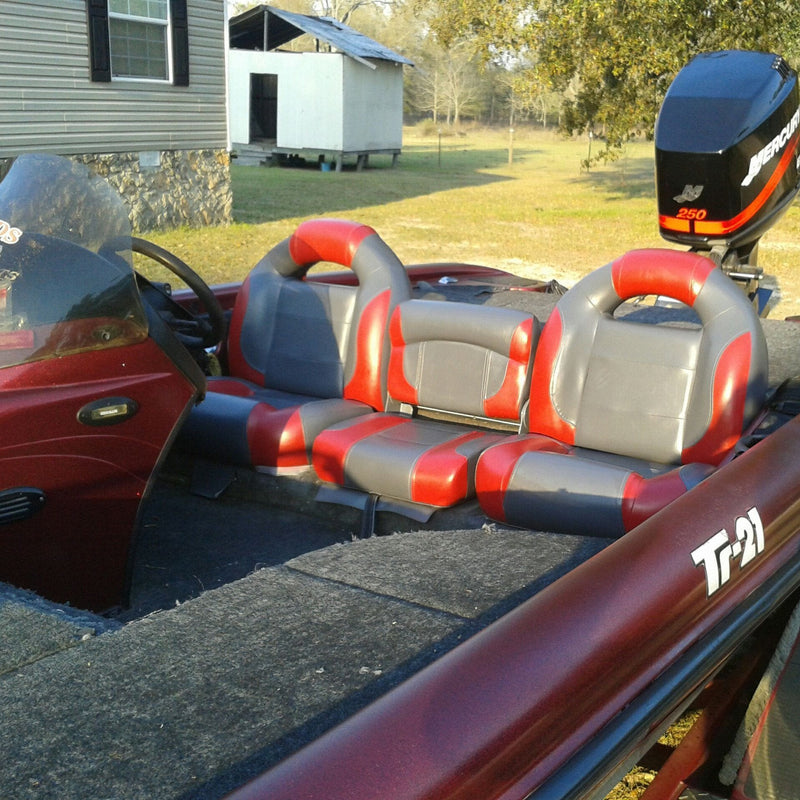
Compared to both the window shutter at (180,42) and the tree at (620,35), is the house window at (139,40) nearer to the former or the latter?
the window shutter at (180,42)

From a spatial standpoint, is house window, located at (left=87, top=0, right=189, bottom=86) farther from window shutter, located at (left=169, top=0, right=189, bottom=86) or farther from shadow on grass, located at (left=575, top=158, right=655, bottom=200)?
shadow on grass, located at (left=575, top=158, right=655, bottom=200)

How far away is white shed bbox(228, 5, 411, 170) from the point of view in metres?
23.4

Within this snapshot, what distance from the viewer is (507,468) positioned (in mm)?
3209

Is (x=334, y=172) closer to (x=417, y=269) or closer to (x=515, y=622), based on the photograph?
(x=417, y=269)

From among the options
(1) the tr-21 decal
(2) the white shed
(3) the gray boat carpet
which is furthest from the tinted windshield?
(2) the white shed

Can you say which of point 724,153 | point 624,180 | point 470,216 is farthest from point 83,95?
point 624,180

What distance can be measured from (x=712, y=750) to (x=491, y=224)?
14.5 metres

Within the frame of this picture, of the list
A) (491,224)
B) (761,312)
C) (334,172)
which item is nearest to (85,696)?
(761,312)

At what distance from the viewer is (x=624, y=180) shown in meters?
25.0

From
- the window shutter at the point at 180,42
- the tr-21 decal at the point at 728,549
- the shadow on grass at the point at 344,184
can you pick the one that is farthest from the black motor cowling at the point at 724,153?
the shadow on grass at the point at 344,184

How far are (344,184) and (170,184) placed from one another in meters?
8.04

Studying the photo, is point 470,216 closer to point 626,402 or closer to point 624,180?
point 624,180

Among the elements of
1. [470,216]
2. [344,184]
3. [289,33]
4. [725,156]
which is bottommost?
[470,216]

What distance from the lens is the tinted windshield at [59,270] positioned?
2445 mm
